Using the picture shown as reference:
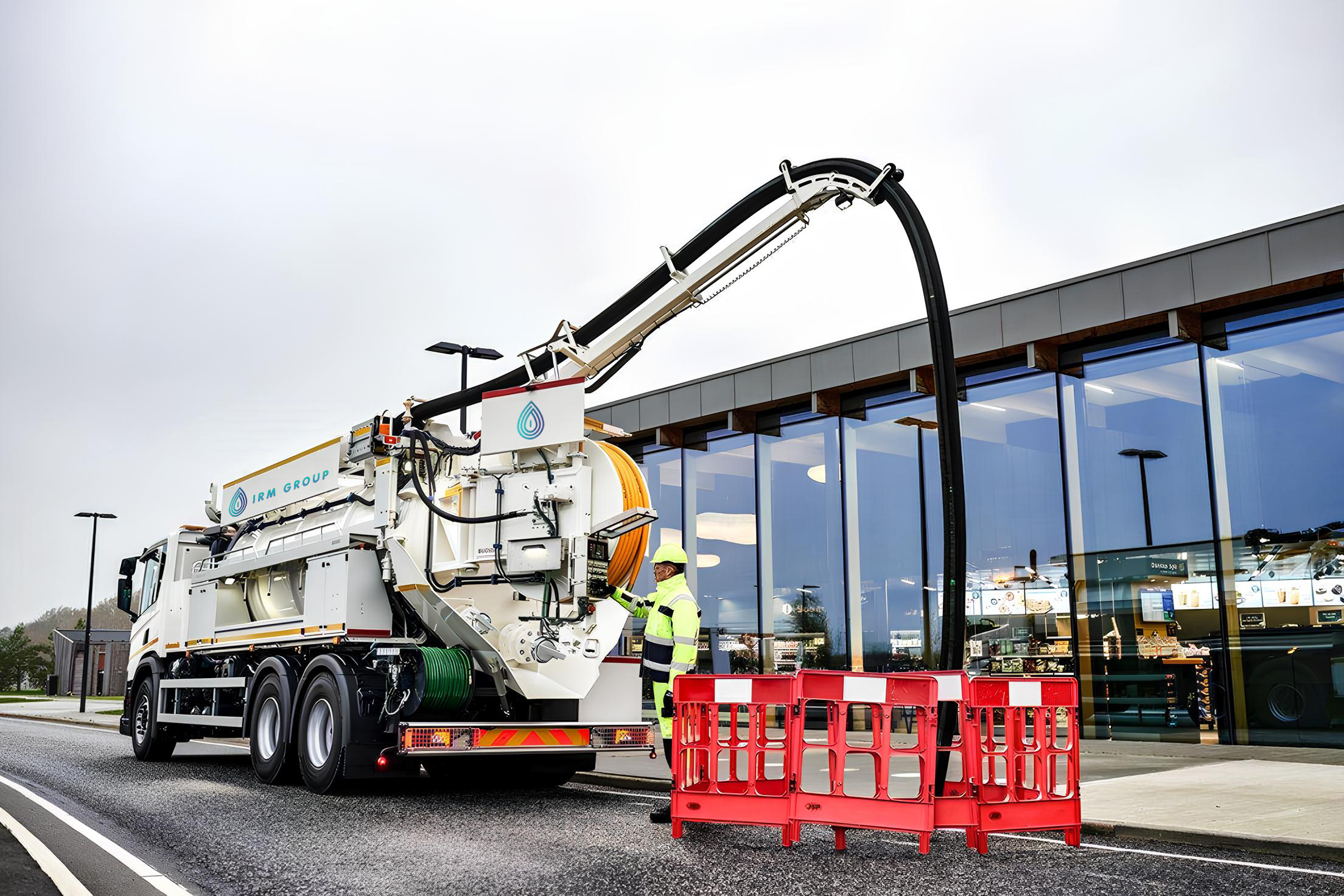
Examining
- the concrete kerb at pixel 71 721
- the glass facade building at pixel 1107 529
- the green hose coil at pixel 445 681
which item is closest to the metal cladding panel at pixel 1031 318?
the glass facade building at pixel 1107 529

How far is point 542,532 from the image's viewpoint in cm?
996

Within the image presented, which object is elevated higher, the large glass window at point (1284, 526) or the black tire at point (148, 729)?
the large glass window at point (1284, 526)

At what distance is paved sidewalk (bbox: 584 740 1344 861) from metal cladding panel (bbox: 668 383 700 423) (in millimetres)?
7585

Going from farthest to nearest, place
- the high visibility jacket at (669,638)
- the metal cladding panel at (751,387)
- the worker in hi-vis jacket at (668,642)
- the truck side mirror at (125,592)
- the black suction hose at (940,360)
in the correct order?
the metal cladding panel at (751,387), the truck side mirror at (125,592), the high visibility jacket at (669,638), the worker in hi-vis jacket at (668,642), the black suction hose at (940,360)

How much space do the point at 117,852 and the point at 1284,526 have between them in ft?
41.8

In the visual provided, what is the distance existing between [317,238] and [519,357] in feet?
61.7

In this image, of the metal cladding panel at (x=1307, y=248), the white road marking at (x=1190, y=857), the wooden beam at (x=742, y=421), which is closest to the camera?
the white road marking at (x=1190, y=857)

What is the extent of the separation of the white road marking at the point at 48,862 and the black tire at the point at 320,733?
2.45 meters

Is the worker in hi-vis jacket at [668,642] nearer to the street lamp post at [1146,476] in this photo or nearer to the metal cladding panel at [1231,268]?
the street lamp post at [1146,476]

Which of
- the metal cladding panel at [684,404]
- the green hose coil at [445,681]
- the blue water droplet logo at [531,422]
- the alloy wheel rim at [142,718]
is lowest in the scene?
the alloy wheel rim at [142,718]

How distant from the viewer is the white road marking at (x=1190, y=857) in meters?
6.46

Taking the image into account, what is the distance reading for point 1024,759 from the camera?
308 inches

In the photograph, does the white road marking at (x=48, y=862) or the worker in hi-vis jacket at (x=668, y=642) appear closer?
the white road marking at (x=48, y=862)

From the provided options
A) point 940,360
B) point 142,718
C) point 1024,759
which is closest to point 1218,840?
point 1024,759
